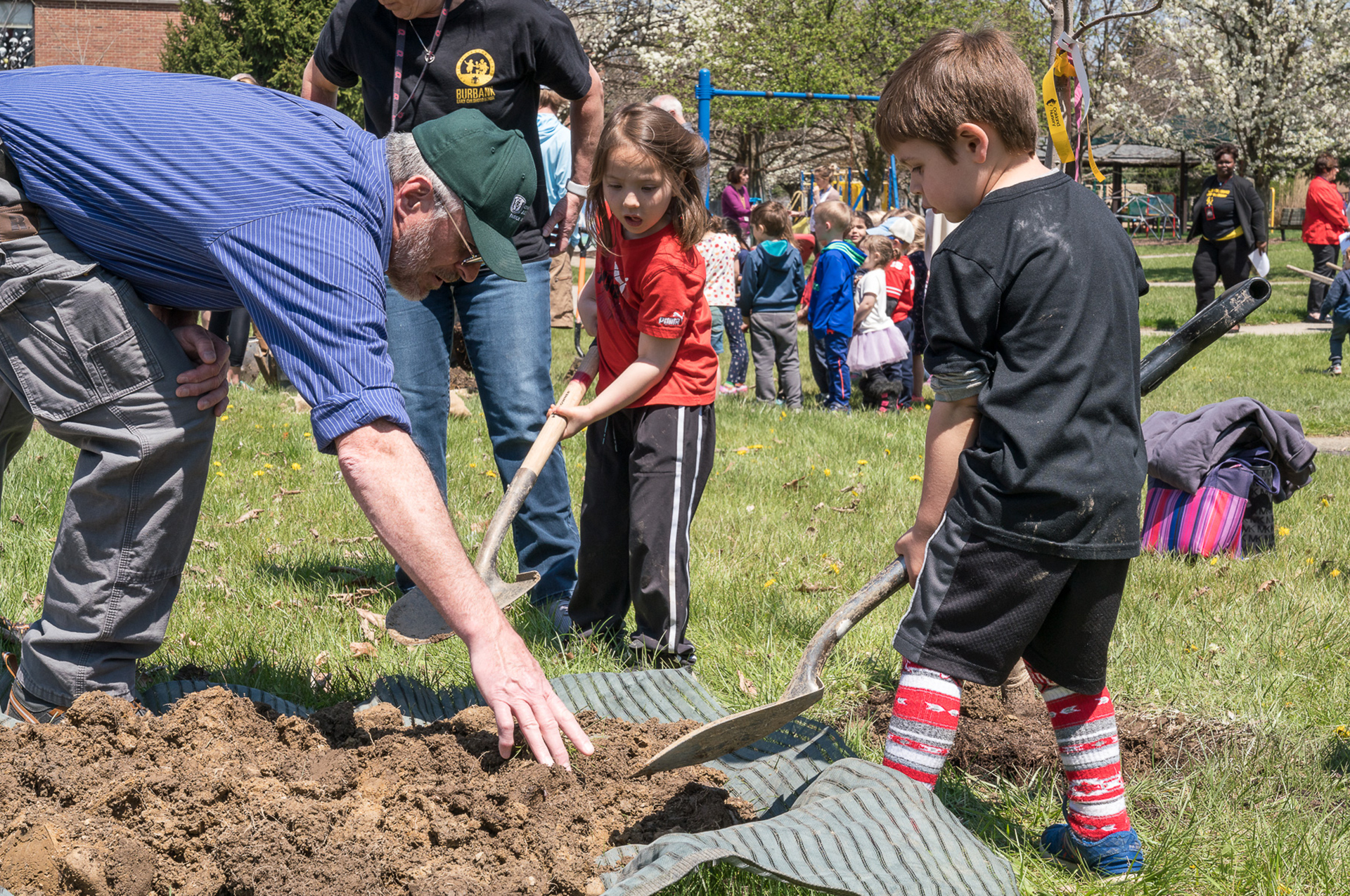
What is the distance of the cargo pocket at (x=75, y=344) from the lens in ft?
7.36

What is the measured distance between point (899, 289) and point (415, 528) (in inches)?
311

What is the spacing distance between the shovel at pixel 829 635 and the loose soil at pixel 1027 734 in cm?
64

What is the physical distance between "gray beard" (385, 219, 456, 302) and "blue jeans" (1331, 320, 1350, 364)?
1000 cm

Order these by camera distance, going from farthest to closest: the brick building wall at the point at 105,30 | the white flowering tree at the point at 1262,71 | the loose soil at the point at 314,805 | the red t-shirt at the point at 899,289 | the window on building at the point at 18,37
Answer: the white flowering tree at the point at 1262,71, the brick building wall at the point at 105,30, the window on building at the point at 18,37, the red t-shirt at the point at 899,289, the loose soil at the point at 314,805

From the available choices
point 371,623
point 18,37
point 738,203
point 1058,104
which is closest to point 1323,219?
point 738,203

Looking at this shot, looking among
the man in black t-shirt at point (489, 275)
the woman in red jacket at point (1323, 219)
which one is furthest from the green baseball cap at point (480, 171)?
the woman in red jacket at point (1323, 219)

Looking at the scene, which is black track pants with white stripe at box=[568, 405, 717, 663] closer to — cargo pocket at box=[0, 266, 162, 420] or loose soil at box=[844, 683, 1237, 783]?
loose soil at box=[844, 683, 1237, 783]

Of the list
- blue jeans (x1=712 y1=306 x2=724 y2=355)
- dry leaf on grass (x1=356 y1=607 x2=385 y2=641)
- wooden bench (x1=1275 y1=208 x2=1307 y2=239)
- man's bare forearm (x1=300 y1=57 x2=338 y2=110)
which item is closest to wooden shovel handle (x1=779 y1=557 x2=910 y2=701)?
dry leaf on grass (x1=356 y1=607 x2=385 y2=641)

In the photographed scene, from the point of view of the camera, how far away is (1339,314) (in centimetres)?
978

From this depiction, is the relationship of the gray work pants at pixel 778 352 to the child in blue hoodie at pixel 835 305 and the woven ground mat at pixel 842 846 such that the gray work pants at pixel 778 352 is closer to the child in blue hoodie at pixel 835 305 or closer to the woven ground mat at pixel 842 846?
the child in blue hoodie at pixel 835 305

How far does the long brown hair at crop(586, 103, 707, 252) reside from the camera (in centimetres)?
301

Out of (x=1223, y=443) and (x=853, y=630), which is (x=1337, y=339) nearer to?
(x=1223, y=443)

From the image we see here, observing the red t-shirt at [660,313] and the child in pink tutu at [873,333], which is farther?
the child in pink tutu at [873,333]

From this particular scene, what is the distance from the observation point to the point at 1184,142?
32.7 meters
